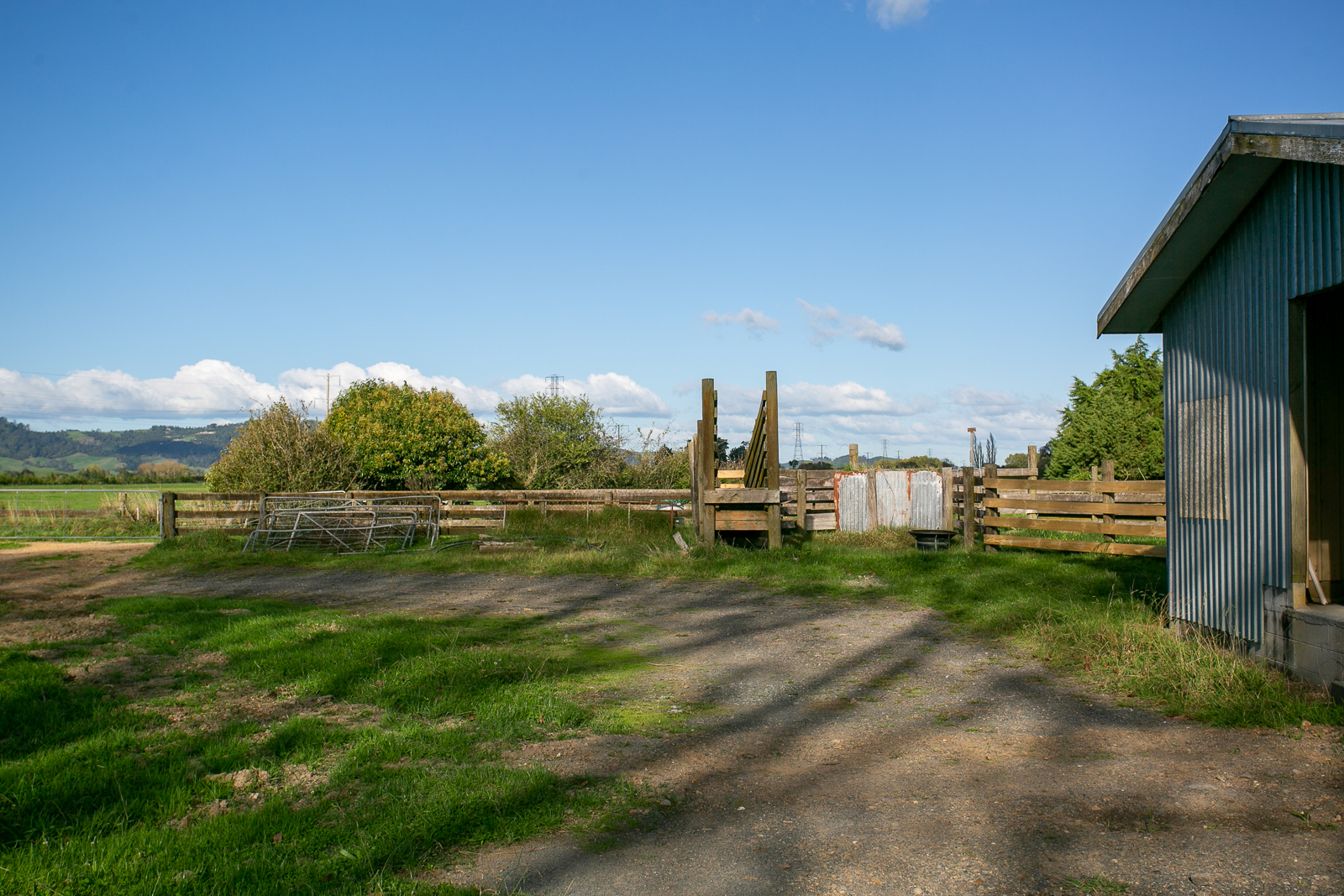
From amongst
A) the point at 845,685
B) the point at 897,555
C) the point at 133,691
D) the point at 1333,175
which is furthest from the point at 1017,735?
the point at 897,555

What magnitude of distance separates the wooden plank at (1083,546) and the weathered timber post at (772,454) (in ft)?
13.6

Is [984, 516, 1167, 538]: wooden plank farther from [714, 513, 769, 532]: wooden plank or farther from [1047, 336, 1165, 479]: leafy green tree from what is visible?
[1047, 336, 1165, 479]: leafy green tree

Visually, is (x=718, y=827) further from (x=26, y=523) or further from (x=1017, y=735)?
(x=26, y=523)

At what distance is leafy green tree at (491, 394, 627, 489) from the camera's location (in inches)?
1019

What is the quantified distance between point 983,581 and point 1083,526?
438 cm

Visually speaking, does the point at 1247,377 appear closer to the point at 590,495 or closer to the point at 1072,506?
the point at 1072,506

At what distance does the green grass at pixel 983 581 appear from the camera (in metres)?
5.64

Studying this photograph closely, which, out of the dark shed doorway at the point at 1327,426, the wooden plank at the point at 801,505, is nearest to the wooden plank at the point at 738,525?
the wooden plank at the point at 801,505

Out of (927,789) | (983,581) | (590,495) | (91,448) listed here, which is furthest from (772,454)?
(91,448)

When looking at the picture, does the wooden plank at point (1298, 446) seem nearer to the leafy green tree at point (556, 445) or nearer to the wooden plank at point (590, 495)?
the wooden plank at point (590, 495)

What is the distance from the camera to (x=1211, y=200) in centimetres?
660

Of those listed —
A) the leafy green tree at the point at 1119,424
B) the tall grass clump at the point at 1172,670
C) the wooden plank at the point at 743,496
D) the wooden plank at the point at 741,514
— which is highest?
the leafy green tree at the point at 1119,424

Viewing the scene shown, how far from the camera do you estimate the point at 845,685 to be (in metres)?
6.44

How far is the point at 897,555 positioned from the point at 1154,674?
23.8 feet
